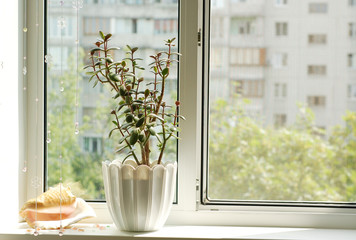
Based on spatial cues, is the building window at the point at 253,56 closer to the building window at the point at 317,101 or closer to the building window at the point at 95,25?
the building window at the point at 317,101

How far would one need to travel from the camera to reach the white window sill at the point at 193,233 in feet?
5.57

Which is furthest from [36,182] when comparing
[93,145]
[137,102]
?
[137,102]

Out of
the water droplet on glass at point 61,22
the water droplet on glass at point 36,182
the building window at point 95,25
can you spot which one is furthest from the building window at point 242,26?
the water droplet on glass at point 36,182

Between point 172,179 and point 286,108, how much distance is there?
0.52 m

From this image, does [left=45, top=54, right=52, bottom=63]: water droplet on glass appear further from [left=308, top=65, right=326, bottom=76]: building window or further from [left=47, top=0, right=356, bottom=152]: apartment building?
[left=308, top=65, right=326, bottom=76]: building window

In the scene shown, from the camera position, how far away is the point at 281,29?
73.7 inches

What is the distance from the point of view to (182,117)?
5.70 feet

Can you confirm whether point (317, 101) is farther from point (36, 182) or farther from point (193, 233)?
point (36, 182)

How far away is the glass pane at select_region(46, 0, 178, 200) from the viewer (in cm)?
190

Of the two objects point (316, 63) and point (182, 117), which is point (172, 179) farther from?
point (316, 63)

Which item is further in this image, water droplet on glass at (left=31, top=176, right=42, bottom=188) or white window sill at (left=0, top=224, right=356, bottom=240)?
water droplet on glass at (left=31, top=176, right=42, bottom=188)

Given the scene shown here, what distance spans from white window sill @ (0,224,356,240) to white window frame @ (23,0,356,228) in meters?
0.04

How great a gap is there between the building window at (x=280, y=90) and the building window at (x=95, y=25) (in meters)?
0.68

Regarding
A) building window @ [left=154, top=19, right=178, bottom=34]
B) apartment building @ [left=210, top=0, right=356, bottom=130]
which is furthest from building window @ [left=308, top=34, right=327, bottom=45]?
building window @ [left=154, top=19, right=178, bottom=34]
